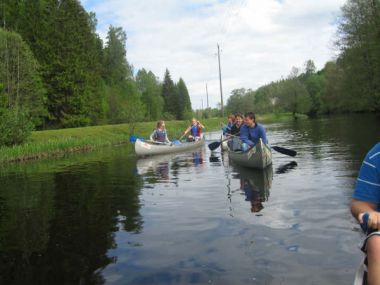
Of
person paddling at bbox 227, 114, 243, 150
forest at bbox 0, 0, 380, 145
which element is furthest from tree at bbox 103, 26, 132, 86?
person paddling at bbox 227, 114, 243, 150

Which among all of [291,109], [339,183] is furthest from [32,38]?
[291,109]

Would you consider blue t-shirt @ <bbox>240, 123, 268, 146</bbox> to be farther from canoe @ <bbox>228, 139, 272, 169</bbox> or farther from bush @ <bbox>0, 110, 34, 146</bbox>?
bush @ <bbox>0, 110, 34, 146</bbox>

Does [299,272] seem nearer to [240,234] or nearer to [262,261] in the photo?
[262,261]

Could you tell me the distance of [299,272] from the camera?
4375mm

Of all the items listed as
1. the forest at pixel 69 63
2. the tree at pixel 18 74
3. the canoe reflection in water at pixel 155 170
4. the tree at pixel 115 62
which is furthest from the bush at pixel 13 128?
the tree at pixel 115 62

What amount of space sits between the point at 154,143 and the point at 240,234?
14.6 meters

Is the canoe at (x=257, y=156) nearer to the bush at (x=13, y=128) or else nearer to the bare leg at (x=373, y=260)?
the bare leg at (x=373, y=260)

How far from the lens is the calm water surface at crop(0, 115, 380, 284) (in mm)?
4598

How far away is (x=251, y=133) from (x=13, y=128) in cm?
1629

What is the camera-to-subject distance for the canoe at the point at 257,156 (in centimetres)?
1198

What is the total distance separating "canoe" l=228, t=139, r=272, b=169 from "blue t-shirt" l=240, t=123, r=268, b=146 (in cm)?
42

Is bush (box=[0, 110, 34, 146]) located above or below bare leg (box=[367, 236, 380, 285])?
above

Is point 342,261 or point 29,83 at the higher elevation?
point 29,83

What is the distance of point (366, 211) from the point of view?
2.63m
